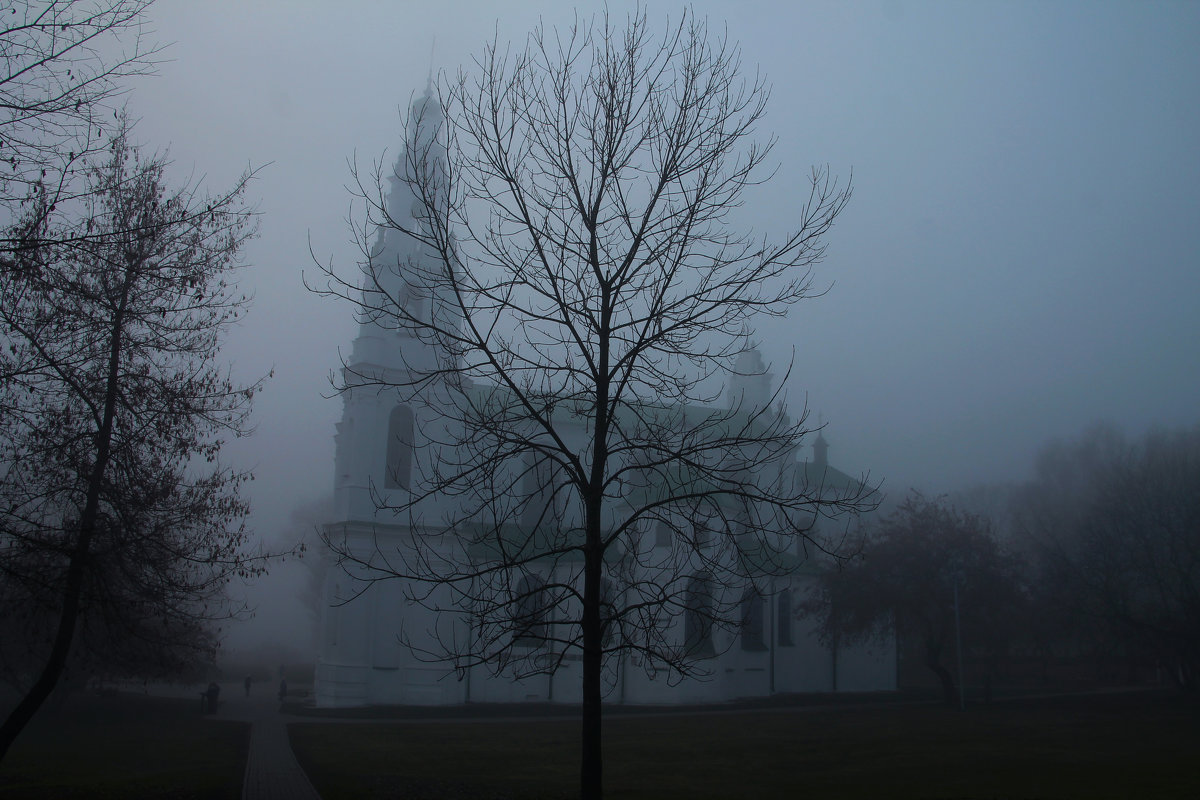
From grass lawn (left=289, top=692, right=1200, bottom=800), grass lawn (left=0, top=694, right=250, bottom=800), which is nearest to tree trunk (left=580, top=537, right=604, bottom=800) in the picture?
grass lawn (left=289, top=692, right=1200, bottom=800)

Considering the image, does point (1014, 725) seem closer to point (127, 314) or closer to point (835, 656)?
point (835, 656)

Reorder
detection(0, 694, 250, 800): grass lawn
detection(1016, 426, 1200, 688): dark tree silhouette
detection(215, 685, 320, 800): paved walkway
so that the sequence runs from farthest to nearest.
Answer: detection(1016, 426, 1200, 688): dark tree silhouette < detection(215, 685, 320, 800): paved walkway < detection(0, 694, 250, 800): grass lawn

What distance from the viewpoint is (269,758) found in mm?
20875

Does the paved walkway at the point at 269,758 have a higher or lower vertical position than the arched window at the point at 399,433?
lower

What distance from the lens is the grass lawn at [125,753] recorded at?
1515cm

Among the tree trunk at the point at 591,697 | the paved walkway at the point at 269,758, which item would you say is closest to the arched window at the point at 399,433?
the paved walkway at the point at 269,758

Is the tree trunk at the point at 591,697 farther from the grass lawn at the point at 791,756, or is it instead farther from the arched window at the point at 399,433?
the arched window at the point at 399,433

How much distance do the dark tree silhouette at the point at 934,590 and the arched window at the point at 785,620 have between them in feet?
16.9

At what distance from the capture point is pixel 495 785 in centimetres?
1634

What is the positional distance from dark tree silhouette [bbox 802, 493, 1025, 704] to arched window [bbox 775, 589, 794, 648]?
514 cm

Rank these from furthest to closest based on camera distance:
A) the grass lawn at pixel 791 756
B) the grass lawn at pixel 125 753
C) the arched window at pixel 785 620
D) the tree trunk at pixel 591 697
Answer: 1. the arched window at pixel 785 620
2. the grass lawn at pixel 791 756
3. the grass lawn at pixel 125 753
4. the tree trunk at pixel 591 697

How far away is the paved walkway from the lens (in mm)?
15677

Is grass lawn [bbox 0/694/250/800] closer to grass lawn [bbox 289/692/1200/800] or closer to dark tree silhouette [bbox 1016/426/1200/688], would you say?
grass lawn [bbox 289/692/1200/800]

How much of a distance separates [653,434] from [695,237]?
8.46 ft
